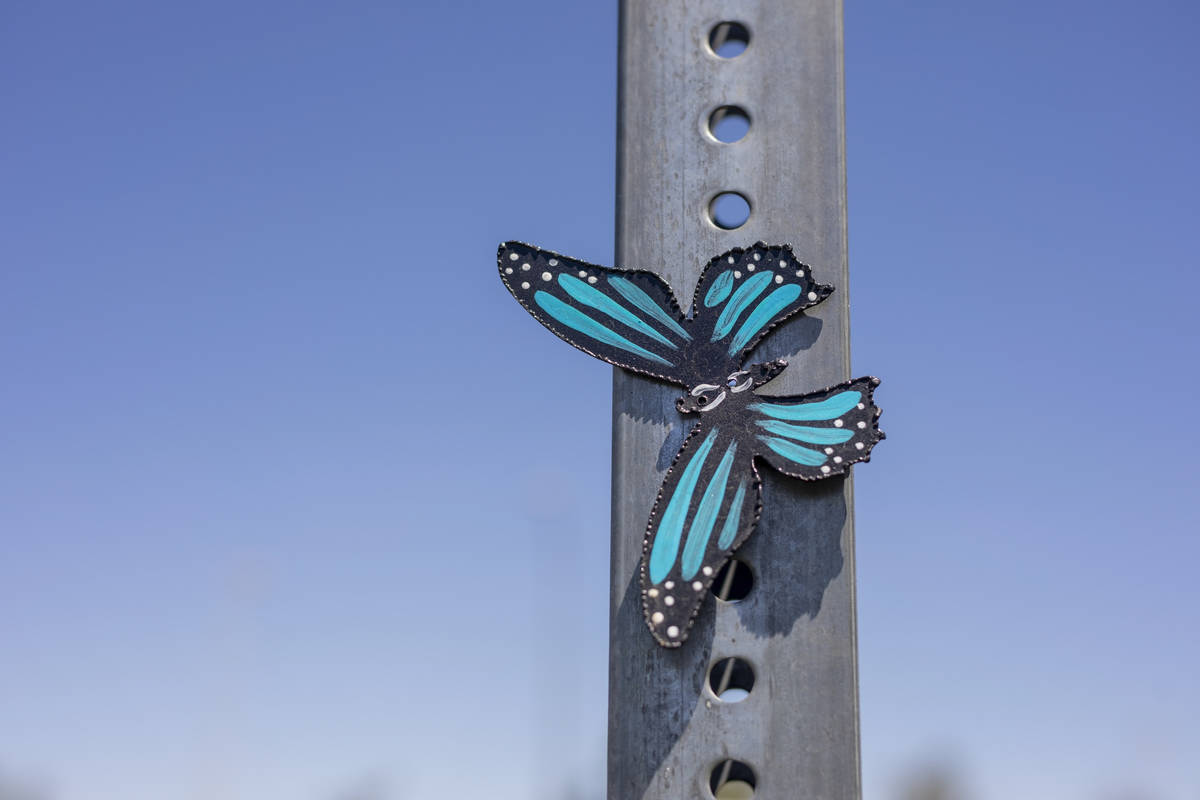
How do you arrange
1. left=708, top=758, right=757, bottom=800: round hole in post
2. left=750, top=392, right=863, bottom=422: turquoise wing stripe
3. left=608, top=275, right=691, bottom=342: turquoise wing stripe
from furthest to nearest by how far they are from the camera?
left=608, top=275, right=691, bottom=342: turquoise wing stripe
left=750, top=392, right=863, bottom=422: turquoise wing stripe
left=708, top=758, right=757, bottom=800: round hole in post

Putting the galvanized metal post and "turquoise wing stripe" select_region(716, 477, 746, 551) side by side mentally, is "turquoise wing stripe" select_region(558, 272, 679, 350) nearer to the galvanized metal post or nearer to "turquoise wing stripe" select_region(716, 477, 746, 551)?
the galvanized metal post

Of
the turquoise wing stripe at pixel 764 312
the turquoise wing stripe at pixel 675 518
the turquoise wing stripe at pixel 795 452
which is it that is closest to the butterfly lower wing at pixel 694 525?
the turquoise wing stripe at pixel 675 518

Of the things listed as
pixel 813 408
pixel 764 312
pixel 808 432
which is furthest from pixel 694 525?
pixel 764 312

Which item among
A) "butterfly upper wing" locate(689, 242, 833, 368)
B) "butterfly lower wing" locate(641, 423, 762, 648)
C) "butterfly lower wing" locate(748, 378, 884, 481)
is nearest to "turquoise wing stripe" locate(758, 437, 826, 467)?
"butterfly lower wing" locate(748, 378, 884, 481)

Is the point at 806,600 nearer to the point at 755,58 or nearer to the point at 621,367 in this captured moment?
the point at 621,367

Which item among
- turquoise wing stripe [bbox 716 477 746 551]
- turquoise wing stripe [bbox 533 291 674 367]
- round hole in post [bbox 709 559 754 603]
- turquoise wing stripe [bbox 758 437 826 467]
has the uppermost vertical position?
turquoise wing stripe [bbox 533 291 674 367]

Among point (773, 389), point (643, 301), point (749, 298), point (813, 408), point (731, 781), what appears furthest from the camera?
point (643, 301)

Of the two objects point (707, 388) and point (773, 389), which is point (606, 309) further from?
point (773, 389)
